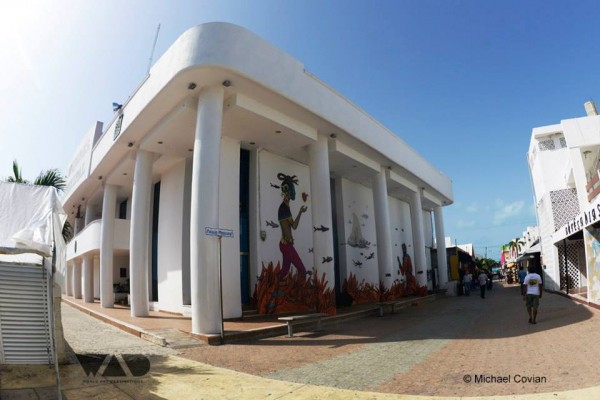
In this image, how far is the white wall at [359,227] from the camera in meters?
19.6

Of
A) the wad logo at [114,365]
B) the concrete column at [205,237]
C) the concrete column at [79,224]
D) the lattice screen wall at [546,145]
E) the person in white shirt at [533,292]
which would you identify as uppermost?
the lattice screen wall at [546,145]

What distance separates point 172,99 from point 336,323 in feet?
29.2

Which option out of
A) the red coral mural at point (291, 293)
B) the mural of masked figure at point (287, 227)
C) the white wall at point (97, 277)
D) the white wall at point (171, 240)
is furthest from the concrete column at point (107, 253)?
the white wall at point (97, 277)

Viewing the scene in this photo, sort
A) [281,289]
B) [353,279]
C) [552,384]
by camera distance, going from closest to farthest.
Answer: [552,384], [281,289], [353,279]

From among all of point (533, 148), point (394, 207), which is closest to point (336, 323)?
point (394, 207)

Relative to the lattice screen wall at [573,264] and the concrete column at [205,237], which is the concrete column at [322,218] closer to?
the concrete column at [205,237]

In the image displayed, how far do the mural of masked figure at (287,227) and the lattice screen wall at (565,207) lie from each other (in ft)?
47.3

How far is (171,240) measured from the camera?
1561 cm

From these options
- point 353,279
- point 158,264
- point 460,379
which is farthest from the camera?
point 353,279

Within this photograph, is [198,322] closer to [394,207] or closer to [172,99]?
[172,99]

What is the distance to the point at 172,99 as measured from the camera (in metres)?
11.7

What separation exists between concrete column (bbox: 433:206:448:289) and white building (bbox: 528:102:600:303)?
20.7 ft

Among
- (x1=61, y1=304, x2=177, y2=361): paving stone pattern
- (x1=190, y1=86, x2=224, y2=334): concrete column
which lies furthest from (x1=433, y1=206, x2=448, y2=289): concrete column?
(x1=61, y1=304, x2=177, y2=361): paving stone pattern

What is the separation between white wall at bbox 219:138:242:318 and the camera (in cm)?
1295
